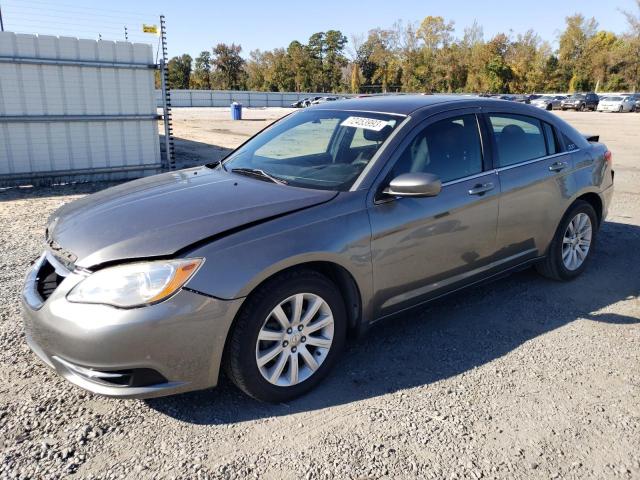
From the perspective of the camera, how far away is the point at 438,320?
4.16 meters

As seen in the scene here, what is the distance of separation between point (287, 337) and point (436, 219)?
51.4 inches

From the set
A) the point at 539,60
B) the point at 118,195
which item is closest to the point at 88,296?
the point at 118,195

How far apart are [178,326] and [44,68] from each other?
8.32 meters

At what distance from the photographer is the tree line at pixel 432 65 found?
75812 mm

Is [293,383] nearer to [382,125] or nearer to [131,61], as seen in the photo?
[382,125]

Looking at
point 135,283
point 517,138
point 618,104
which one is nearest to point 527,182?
point 517,138

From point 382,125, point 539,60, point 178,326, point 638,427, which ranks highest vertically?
point 539,60

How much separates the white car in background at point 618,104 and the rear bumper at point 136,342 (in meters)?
52.2

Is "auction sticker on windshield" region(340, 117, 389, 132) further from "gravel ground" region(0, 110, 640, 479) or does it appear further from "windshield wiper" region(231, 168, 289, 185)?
"gravel ground" region(0, 110, 640, 479)

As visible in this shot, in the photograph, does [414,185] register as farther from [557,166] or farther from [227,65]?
[227,65]

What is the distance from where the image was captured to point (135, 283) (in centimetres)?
259

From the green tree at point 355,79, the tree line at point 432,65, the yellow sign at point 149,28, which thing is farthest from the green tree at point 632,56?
the yellow sign at point 149,28

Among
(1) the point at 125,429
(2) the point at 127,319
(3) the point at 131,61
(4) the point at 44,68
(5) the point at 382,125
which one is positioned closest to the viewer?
(2) the point at 127,319

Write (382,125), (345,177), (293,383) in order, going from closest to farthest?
1. (293,383)
2. (345,177)
3. (382,125)
